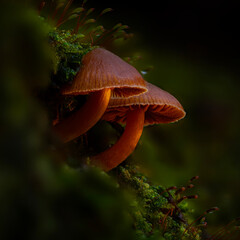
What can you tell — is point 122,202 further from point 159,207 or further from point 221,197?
point 221,197

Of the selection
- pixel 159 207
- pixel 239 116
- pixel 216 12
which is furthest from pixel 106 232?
pixel 239 116

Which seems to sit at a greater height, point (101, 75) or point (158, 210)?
point (101, 75)

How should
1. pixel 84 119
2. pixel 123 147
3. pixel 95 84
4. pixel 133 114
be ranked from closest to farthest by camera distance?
pixel 95 84, pixel 84 119, pixel 123 147, pixel 133 114

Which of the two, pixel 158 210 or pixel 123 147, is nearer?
pixel 158 210

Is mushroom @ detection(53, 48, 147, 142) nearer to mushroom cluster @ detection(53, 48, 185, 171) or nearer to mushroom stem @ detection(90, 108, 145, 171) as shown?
mushroom cluster @ detection(53, 48, 185, 171)

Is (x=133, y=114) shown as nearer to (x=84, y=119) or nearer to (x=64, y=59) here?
(x=84, y=119)

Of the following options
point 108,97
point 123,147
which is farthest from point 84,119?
point 123,147

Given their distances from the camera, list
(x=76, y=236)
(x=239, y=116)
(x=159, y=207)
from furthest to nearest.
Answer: (x=239, y=116) < (x=159, y=207) < (x=76, y=236)
